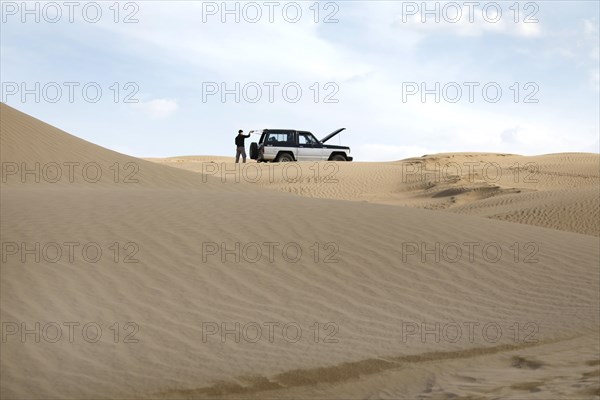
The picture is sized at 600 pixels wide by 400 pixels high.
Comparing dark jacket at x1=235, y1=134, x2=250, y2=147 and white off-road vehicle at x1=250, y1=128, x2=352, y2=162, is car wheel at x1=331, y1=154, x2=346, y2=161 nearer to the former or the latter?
white off-road vehicle at x1=250, y1=128, x2=352, y2=162

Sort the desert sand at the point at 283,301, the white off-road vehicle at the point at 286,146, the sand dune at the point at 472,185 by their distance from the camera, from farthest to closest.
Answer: the white off-road vehicle at the point at 286,146
the sand dune at the point at 472,185
the desert sand at the point at 283,301

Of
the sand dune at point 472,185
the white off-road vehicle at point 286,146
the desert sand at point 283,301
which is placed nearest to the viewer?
the desert sand at point 283,301

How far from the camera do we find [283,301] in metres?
6.50

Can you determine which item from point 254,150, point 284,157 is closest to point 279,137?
point 284,157

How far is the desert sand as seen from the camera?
16.4 ft

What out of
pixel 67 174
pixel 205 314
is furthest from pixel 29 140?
pixel 205 314

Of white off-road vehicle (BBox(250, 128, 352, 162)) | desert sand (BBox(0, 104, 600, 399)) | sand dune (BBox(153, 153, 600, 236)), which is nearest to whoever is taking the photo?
desert sand (BBox(0, 104, 600, 399))

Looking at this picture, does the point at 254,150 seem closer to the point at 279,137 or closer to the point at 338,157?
the point at 279,137

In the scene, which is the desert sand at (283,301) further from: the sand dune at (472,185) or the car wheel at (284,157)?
the car wheel at (284,157)

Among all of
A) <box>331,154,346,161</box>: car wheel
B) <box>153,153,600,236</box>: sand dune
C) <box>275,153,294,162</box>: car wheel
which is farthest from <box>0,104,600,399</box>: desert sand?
<box>331,154,346,161</box>: car wheel

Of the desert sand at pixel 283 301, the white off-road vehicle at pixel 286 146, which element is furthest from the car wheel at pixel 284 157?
the desert sand at pixel 283 301

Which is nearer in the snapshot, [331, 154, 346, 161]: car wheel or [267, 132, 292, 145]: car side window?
[267, 132, 292, 145]: car side window

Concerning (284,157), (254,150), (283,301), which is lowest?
(283,301)

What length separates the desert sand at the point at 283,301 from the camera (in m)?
5.00
